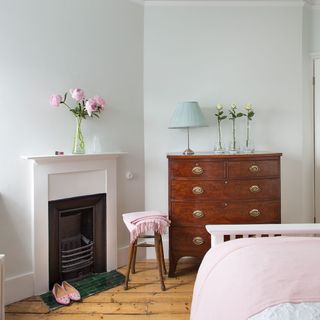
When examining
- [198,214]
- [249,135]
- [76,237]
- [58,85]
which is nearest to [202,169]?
[198,214]

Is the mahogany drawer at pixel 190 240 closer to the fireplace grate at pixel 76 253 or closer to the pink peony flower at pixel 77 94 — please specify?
the fireplace grate at pixel 76 253

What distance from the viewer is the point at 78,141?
8.69ft

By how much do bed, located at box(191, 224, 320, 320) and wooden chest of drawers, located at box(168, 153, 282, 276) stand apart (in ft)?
3.93

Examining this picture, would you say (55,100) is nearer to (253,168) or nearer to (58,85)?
(58,85)

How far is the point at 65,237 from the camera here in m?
2.73

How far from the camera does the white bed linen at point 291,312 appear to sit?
80 centimetres

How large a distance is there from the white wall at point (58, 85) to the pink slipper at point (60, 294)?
285mm

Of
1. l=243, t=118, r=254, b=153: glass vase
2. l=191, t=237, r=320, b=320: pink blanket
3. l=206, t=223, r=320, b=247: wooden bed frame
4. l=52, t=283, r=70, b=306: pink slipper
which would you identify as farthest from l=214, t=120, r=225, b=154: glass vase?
l=52, t=283, r=70, b=306: pink slipper

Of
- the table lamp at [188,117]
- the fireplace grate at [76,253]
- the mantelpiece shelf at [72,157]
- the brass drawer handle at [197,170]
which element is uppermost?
the table lamp at [188,117]

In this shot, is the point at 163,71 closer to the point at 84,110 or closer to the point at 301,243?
the point at 84,110

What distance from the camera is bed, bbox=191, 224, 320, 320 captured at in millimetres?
887

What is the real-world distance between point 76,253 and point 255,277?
2.03 m

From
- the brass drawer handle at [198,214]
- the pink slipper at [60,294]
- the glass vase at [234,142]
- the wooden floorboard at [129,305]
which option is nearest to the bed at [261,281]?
the wooden floorboard at [129,305]

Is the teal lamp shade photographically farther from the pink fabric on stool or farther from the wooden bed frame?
the wooden bed frame
